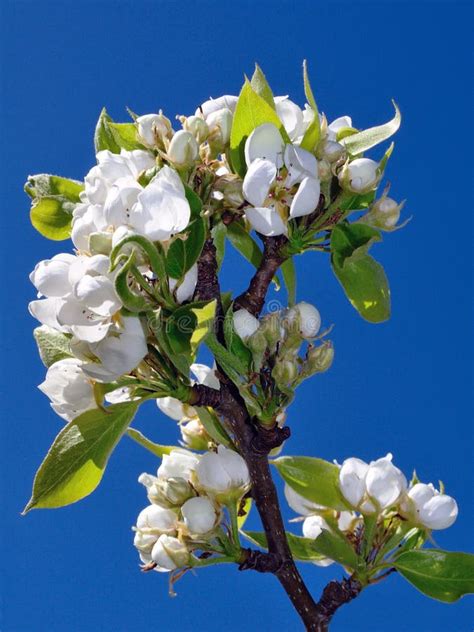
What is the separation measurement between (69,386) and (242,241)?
35 cm

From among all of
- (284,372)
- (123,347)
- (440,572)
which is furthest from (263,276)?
(440,572)

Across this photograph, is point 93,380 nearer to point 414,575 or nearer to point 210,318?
point 210,318

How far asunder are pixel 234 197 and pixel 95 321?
9.9 inches

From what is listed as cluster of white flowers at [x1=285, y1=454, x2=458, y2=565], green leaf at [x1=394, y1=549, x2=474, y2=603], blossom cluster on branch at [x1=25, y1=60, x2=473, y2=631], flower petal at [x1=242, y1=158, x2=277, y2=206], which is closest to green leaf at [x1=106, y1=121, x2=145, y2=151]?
blossom cluster on branch at [x1=25, y1=60, x2=473, y2=631]

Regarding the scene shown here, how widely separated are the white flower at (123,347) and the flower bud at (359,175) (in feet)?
1.10

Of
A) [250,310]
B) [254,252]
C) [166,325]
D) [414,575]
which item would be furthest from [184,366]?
[414,575]

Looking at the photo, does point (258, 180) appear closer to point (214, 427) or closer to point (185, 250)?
point (185, 250)

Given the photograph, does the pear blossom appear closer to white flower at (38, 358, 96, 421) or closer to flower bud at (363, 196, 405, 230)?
flower bud at (363, 196, 405, 230)

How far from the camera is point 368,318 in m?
1.25

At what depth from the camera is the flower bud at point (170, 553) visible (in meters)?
1.11

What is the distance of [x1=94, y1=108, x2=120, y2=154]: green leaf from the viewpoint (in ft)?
3.94

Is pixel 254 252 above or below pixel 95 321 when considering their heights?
above

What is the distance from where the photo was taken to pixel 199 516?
1106 millimetres

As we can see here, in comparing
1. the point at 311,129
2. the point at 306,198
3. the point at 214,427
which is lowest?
the point at 214,427
